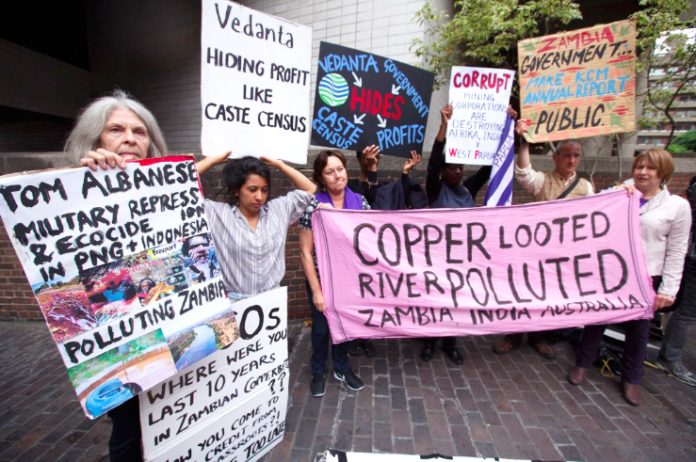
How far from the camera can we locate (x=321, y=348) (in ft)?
8.79

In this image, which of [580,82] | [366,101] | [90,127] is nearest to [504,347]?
[580,82]

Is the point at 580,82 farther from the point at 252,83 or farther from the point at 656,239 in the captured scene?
the point at 252,83

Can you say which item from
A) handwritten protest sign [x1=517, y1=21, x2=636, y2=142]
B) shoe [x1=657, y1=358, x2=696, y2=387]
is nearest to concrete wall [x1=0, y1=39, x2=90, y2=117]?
handwritten protest sign [x1=517, y1=21, x2=636, y2=142]

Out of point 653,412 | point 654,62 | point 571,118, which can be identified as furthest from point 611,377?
point 654,62

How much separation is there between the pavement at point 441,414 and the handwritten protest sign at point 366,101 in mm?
2121

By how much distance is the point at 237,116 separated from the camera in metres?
1.99

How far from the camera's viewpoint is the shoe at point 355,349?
3.33 m

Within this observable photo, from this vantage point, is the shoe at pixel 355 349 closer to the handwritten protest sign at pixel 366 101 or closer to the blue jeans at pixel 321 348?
the blue jeans at pixel 321 348

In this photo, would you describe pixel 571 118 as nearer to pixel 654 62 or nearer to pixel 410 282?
pixel 410 282

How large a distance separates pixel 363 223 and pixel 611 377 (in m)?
2.75

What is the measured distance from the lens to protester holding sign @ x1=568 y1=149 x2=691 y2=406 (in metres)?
2.52

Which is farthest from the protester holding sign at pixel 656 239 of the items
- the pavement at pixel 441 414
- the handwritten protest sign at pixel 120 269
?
the handwritten protest sign at pixel 120 269

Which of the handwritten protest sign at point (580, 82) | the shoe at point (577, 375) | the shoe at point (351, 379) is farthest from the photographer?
the shoe at point (577, 375)

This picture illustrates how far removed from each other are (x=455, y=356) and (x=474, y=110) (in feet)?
7.69
